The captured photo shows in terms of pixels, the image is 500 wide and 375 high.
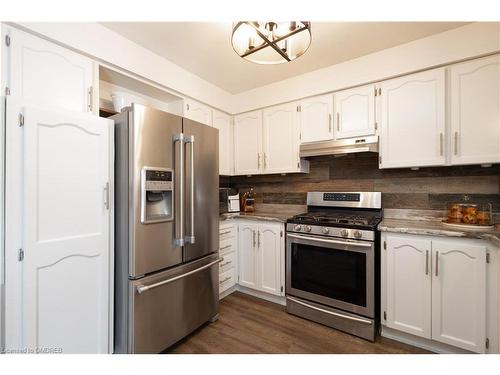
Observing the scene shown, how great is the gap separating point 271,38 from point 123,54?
130 cm

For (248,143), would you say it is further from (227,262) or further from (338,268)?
(338,268)

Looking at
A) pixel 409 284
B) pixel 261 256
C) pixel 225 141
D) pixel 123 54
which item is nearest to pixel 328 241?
pixel 409 284

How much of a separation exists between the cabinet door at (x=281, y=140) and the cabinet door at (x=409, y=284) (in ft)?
4.00

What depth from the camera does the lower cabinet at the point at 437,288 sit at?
154cm

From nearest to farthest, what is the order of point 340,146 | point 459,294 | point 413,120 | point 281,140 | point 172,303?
point 459,294
point 172,303
point 413,120
point 340,146
point 281,140

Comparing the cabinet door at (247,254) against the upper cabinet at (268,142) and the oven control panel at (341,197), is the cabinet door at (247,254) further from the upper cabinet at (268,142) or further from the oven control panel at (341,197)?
the oven control panel at (341,197)

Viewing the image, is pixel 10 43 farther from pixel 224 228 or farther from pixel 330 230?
pixel 330 230

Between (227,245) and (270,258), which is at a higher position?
(227,245)

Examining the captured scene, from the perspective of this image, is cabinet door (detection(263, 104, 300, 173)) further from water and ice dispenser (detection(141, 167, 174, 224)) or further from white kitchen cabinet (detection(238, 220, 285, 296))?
water and ice dispenser (detection(141, 167, 174, 224))

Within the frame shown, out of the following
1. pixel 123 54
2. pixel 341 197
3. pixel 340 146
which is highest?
pixel 123 54

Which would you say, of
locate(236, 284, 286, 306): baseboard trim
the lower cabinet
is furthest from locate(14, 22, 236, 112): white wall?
the lower cabinet

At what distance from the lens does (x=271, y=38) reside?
1.21 m

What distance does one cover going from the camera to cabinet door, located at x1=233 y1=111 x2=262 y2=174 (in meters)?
2.84

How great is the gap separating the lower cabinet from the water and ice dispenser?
1.69 meters
